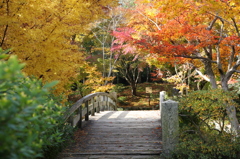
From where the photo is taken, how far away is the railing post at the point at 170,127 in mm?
4012

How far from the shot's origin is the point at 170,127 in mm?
4035

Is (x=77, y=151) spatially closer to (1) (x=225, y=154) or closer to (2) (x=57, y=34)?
(2) (x=57, y=34)

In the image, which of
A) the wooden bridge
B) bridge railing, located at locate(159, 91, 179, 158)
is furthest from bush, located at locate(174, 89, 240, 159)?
the wooden bridge

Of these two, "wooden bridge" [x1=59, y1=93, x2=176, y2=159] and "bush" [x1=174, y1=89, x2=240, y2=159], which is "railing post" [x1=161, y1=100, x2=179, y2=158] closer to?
"bush" [x1=174, y1=89, x2=240, y2=159]

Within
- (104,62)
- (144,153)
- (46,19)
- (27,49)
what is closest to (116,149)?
(144,153)

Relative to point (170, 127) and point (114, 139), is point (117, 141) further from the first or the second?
point (170, 127)

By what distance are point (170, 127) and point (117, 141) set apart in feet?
4.46

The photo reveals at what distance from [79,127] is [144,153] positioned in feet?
7.60

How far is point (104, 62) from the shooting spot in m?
15.2

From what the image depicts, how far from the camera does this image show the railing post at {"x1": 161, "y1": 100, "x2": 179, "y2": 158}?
4.01 metres

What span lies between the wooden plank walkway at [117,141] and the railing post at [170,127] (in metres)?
0.25

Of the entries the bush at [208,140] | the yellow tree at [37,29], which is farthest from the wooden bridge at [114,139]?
the yellow tree at [37,29]

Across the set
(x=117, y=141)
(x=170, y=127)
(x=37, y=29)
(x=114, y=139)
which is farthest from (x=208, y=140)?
(x=37, y=29)

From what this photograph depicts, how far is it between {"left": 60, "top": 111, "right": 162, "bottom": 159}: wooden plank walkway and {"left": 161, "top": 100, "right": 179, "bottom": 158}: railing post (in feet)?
0.82
